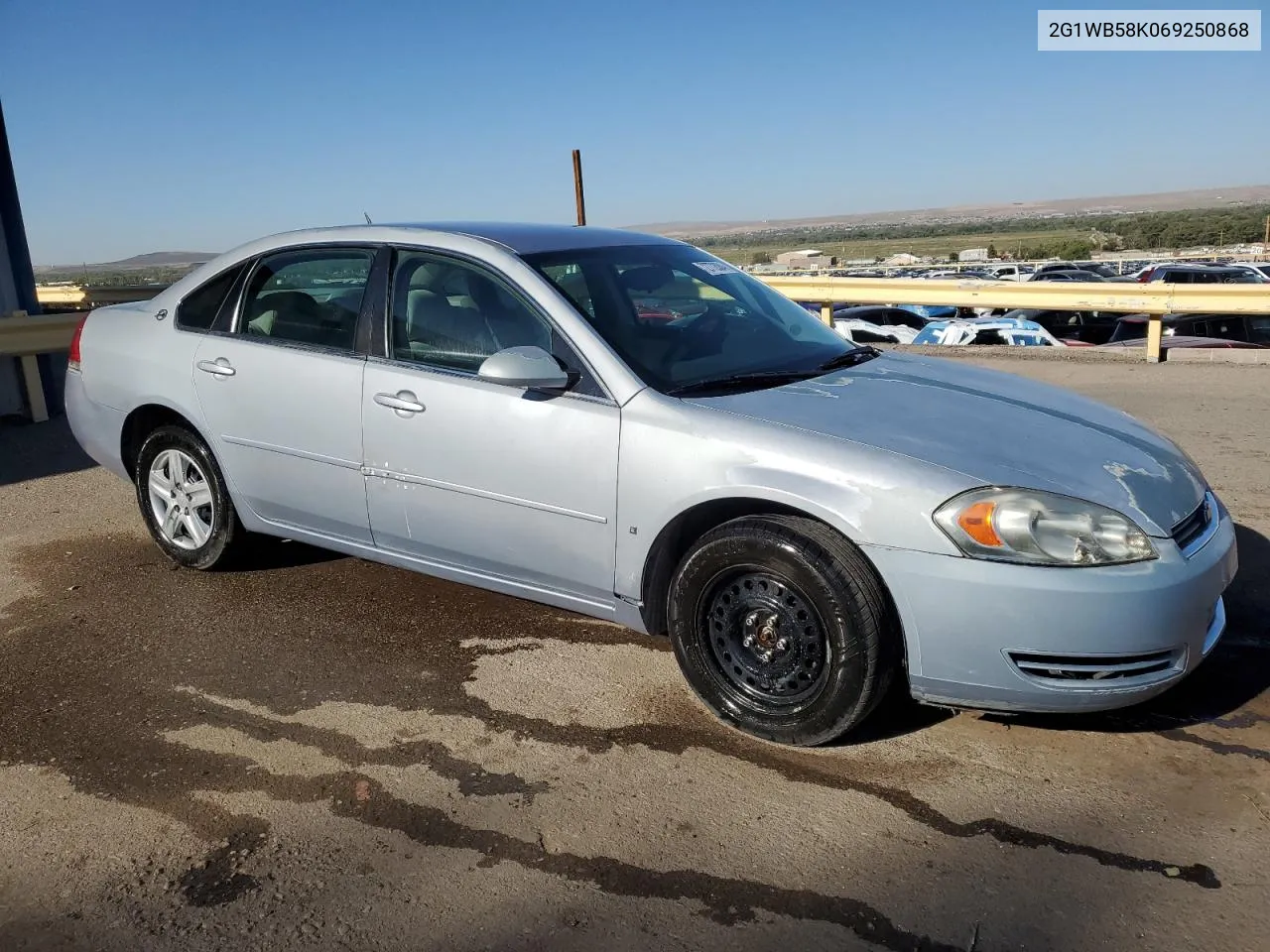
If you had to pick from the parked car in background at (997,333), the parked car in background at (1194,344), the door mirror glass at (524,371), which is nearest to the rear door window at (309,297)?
the door mirror glass at (524,371)

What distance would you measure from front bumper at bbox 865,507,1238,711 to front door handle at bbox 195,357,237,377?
115 inches

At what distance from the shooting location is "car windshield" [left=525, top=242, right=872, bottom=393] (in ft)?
12.5

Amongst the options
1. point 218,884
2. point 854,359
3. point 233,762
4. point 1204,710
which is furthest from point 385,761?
point 1204,710

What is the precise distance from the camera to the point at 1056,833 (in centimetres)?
286

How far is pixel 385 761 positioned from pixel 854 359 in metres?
2.35

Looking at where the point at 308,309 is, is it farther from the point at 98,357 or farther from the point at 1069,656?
the point at 1069,656

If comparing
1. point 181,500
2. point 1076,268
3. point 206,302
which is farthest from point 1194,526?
point 1076,268

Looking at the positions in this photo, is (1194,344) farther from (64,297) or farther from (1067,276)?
(1067,276)

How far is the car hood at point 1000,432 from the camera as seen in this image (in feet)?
10.5

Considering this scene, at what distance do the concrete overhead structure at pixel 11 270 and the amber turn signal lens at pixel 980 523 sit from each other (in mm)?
8801

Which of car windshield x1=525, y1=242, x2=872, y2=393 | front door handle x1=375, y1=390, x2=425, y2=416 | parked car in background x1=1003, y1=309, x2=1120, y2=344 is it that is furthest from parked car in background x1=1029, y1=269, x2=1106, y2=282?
front door handle x1=375, y1=390, x2=425, y2=416

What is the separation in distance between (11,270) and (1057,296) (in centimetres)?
1000

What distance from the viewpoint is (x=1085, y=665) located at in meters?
3.06

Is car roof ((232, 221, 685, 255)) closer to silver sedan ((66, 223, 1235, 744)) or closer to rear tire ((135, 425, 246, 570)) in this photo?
silver sedan ((66, 223, 1235, 744))
